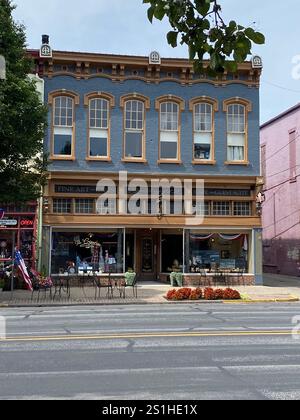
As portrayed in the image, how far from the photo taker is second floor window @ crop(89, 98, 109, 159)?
2556cm

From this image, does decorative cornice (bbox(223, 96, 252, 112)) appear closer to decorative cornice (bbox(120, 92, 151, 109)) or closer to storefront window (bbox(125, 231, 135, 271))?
decorative cornice (bbox(120, 92, 151, 109))

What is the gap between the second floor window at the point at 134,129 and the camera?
25797mm

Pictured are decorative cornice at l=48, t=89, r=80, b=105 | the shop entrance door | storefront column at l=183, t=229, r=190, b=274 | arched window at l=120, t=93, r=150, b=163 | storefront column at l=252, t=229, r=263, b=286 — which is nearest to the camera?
decorative cornice at l=48, t=89, r=80, b=105

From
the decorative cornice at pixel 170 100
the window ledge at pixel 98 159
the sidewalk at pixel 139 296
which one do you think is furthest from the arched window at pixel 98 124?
the sidewalk at pixel 139 296

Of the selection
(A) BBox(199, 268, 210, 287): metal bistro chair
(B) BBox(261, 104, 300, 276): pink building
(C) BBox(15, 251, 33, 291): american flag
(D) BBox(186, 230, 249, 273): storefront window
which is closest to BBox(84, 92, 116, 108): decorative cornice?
(D) BBox(186, 230, 249, 273): storefront window

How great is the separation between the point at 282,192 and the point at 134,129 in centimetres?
1405

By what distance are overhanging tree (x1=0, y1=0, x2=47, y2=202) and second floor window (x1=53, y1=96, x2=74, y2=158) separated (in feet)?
15.9

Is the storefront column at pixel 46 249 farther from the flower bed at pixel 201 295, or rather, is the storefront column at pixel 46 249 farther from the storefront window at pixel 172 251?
the flower bed at pixel 201 295

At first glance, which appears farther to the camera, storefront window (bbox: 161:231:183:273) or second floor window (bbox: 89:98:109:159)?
storefront window (bbox: 161:231:183:273)

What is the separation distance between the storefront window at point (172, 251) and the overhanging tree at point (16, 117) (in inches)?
316

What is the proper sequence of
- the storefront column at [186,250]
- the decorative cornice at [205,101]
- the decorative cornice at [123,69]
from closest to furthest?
the decorative cornice at [123,69] → the storefront column at [186,250] → the decorative cornice at [205,101]

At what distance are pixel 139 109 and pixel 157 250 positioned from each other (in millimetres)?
6902
